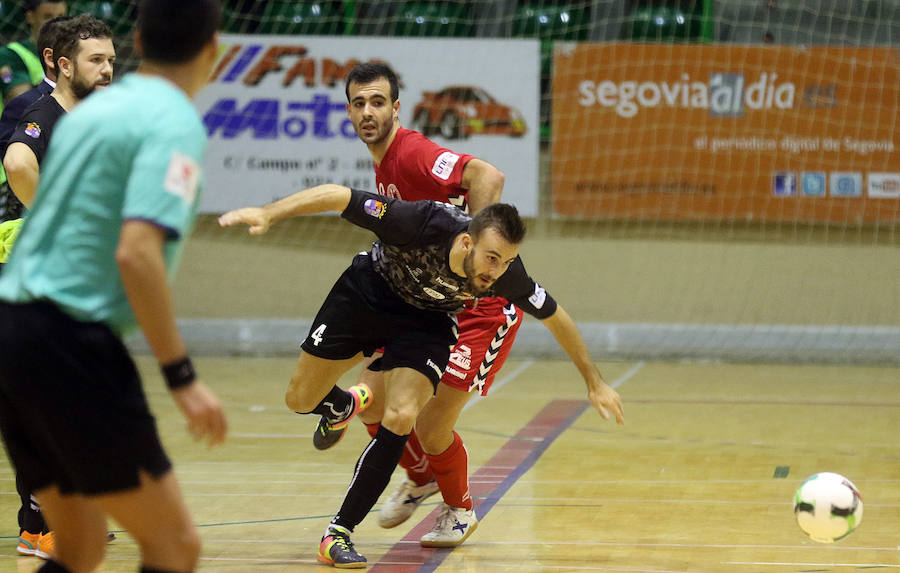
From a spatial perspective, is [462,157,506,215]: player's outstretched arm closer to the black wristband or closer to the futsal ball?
the futsal ball

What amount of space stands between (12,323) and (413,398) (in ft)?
7.08

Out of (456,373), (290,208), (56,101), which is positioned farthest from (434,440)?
(56,101)

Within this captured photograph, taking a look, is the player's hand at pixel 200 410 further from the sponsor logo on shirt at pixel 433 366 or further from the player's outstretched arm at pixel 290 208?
the sponsor logo on shirt at pixel 433 366

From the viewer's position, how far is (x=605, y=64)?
35.1ft

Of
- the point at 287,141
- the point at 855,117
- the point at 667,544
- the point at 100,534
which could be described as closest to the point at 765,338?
the point at 855,117

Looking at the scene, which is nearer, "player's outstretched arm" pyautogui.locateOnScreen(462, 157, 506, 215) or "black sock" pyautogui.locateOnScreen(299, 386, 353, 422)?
"black sock" pyautogui.locateOnScreen(299, 386, 353, 422)

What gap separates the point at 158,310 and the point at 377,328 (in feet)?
7.74

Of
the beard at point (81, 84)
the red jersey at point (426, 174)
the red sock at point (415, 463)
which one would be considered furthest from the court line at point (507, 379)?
the beard at point (81, 84)

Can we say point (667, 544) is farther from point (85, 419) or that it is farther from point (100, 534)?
point (85, 419)

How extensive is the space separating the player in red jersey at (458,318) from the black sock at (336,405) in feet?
0.77

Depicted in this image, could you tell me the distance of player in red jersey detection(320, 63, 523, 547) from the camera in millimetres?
4766

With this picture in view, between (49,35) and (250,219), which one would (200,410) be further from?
(49,35)

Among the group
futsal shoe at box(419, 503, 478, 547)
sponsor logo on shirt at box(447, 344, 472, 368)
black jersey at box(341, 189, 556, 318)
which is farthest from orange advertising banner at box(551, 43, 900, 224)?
black jersey at box(341, 189, 556, 318)

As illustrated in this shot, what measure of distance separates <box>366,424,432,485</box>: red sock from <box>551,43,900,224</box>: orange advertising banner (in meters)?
5.87
